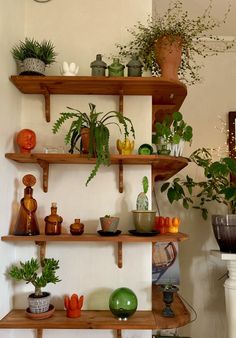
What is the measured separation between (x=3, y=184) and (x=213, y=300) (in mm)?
1837

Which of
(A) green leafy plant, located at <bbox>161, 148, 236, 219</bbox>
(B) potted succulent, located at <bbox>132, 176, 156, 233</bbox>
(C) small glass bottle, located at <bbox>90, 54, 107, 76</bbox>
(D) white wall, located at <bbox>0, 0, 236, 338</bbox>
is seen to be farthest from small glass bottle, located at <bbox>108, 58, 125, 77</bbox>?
(A) green leafy plant, located at <bbox>161, 148, 236, 219</bbox>

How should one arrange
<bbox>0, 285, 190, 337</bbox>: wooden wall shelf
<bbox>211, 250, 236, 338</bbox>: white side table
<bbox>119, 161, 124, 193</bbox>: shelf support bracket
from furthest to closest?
<bbox>211, 250, 236, 338</bbox>: white side table, <bbox>119, 161, 124, 193</bbox>: shelf support bracket, <bbox>0, 285, 190, 337</bbox>: wooden wall shelf

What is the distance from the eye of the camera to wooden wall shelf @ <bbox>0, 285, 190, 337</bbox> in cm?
139

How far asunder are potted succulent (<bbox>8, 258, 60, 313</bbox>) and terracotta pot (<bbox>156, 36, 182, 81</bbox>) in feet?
3.49

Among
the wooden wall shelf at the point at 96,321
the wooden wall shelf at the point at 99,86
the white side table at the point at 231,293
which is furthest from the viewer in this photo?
the white side table at the point at 231,293

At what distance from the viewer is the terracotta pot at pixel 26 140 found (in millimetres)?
1541

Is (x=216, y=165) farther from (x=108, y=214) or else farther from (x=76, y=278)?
(x=76, y=278)

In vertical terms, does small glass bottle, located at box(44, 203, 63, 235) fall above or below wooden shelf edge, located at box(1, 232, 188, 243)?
above

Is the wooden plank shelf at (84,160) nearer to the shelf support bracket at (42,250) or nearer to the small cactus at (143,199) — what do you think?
the small cactus at (143,199)

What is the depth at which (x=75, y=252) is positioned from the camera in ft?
5.30

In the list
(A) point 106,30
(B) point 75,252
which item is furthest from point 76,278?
(A) point 106,30

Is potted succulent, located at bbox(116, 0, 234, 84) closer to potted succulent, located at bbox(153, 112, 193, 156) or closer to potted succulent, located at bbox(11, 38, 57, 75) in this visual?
potted succulent, located at bbox(153, 112, 193, 156)

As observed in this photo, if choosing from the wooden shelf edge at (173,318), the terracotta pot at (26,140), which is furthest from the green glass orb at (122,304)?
the terracotta pot at (26,140)

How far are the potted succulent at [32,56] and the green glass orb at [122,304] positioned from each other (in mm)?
1115
